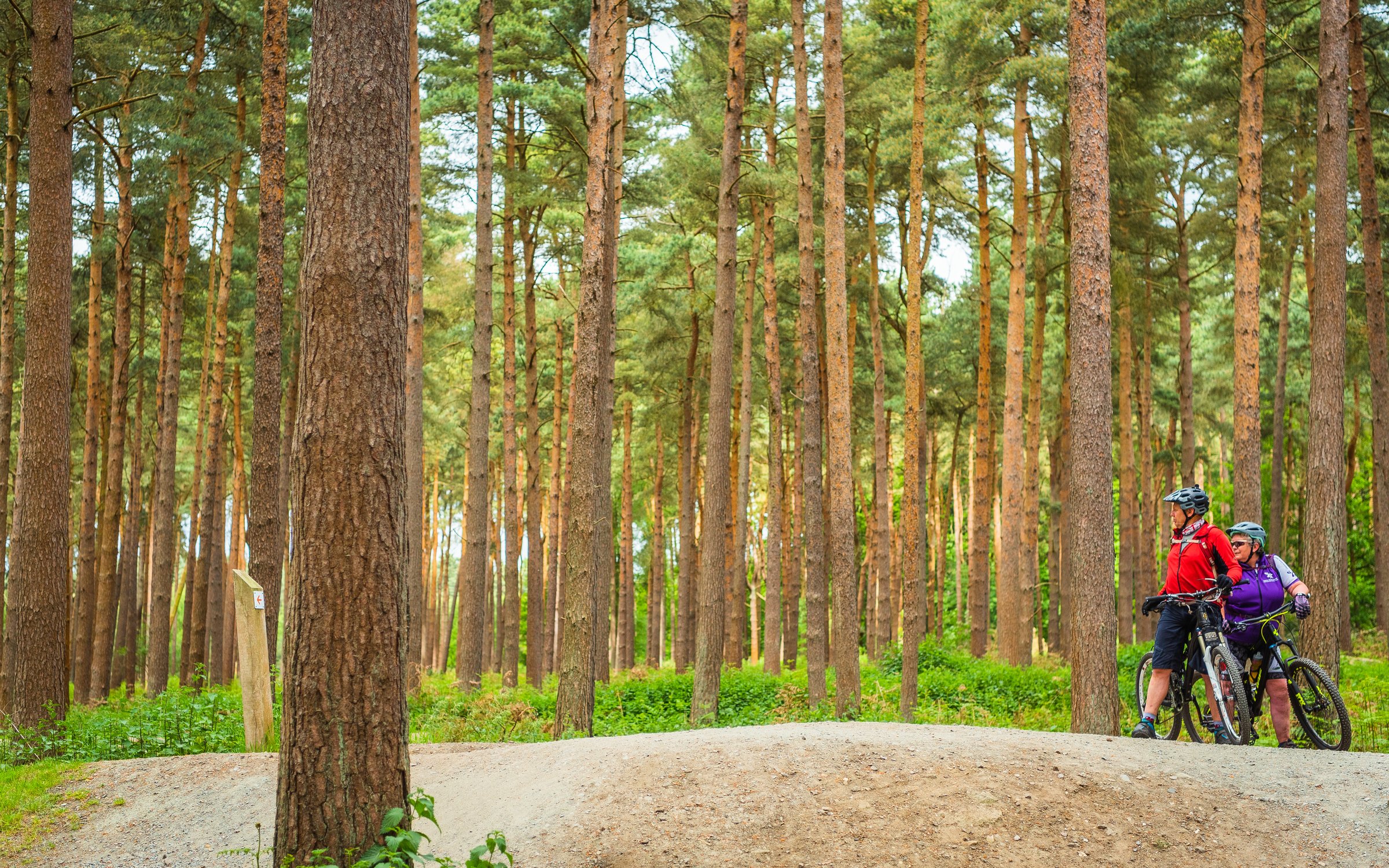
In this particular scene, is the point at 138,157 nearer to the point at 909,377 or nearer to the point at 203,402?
the point at 203,402

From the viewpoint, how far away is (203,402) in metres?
24.2

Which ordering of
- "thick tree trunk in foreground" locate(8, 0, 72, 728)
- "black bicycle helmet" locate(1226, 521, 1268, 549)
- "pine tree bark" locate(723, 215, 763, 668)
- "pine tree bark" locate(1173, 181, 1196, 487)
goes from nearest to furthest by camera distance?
1. "black bicycle helmet" locate(1226, 521, 1268, 549)
2. "thick tree trunk in foreground" locate(8, 0, 72, 728)
3. "pine tree bark" locate(723, 215, 763, 668)
4. "pine tree bark" locate(1173, 181, 1196, 487)

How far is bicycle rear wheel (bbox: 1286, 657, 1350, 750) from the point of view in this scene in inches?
301

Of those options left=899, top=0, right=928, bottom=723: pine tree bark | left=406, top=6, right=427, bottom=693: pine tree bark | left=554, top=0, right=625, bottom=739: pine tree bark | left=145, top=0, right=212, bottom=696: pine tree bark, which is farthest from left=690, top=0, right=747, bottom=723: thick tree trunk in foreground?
left=145, top=0, right=212, bottom=696: pine tree bark

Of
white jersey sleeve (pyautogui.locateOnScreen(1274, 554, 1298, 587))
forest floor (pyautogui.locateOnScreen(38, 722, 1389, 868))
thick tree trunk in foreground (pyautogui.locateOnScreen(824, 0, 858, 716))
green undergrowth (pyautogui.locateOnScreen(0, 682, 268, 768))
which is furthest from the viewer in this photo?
thick tree trunk in foreground (pyautogui.locateOnScreen(824, 0, 858, 716))

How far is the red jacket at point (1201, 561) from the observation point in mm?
7883

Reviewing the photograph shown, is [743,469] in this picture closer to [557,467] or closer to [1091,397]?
[557,467]

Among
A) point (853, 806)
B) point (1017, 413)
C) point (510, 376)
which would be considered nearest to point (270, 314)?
point (510, 376)

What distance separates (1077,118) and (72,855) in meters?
Answer: 9.72

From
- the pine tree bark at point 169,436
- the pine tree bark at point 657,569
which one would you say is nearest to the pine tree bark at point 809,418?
the pine tree bark at point 169,436

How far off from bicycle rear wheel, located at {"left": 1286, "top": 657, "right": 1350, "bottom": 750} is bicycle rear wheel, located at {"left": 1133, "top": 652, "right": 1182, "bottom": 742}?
86 centimetres

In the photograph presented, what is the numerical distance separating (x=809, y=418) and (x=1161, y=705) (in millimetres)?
6155

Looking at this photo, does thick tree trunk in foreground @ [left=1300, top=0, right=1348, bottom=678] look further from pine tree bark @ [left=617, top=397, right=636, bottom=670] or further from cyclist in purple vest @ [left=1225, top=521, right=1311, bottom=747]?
pine tree bark @ [left=617, top=397, right=636, bottom=670]

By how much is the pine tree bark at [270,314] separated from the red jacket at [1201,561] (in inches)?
342
